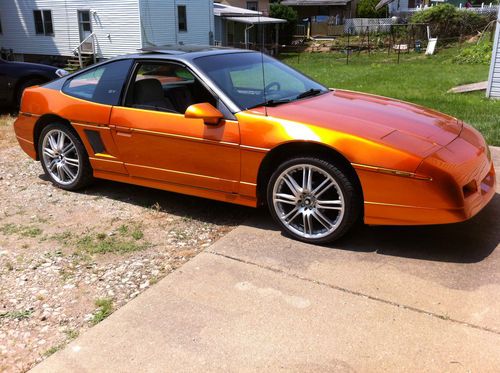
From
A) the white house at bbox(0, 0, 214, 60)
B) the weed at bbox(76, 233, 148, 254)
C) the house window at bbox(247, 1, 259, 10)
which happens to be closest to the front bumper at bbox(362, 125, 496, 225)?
the weed at bbox(76, 233, 148, 254)

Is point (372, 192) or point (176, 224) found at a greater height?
point (372, 192)

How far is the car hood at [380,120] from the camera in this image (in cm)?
354

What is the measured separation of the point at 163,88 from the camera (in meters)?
4.48

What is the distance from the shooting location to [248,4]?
41.8 m

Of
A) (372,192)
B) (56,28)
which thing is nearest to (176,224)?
(372,192)

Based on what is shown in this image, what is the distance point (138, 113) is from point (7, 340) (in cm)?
225

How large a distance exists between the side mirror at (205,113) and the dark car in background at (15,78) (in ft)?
22.7

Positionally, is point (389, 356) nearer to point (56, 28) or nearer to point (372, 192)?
point (372, 192)

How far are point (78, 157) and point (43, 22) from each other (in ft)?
78.2

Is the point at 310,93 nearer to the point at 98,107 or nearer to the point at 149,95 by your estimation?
the point at 149,95

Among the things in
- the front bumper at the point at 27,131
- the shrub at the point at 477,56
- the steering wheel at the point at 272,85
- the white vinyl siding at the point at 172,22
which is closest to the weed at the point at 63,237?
the front bumper at the point at 27,131

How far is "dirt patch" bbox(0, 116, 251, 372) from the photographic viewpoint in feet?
9.82

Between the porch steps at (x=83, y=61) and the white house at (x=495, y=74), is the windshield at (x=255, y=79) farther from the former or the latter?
the porch steps at (x=83, y=61)

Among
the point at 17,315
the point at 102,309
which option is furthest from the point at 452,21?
the point at 17,315
